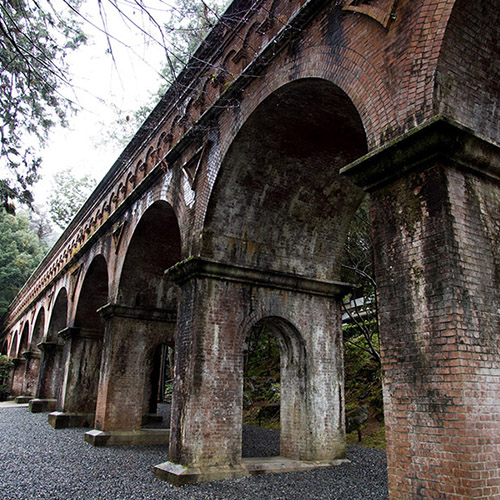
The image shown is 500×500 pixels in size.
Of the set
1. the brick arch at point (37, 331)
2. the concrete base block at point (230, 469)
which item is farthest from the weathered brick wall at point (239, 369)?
the brick arch at point (37, 331)

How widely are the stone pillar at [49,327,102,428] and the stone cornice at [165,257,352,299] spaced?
8635mm

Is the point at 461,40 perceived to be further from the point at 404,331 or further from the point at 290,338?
the point at 290,338

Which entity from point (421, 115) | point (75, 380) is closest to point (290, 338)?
point (421, 115)

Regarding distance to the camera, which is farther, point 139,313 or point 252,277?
point 139,313

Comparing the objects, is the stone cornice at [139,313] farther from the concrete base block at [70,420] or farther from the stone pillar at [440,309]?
the stone pillar at [440,309]

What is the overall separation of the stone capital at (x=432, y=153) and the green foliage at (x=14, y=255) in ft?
130

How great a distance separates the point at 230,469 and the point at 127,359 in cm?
536

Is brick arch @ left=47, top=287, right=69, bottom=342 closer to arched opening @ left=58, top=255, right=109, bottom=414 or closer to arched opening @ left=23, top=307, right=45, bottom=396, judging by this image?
arched opening @ left=23, top=307, right=45, bottom=396

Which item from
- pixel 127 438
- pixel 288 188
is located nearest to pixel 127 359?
pixel 127 438

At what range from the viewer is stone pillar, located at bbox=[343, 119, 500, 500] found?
3477mm

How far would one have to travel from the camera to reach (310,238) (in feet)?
30.9

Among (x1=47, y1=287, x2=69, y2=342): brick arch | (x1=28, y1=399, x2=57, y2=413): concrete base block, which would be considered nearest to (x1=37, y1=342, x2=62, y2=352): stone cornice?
(x1=47, y1=287, x2=69, y2=342): brick arch

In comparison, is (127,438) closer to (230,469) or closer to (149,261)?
(149,261)

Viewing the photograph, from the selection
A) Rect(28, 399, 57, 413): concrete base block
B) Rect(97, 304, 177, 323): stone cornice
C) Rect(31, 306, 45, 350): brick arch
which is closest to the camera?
Rect(97, 304, 177, 323): stone cornice
